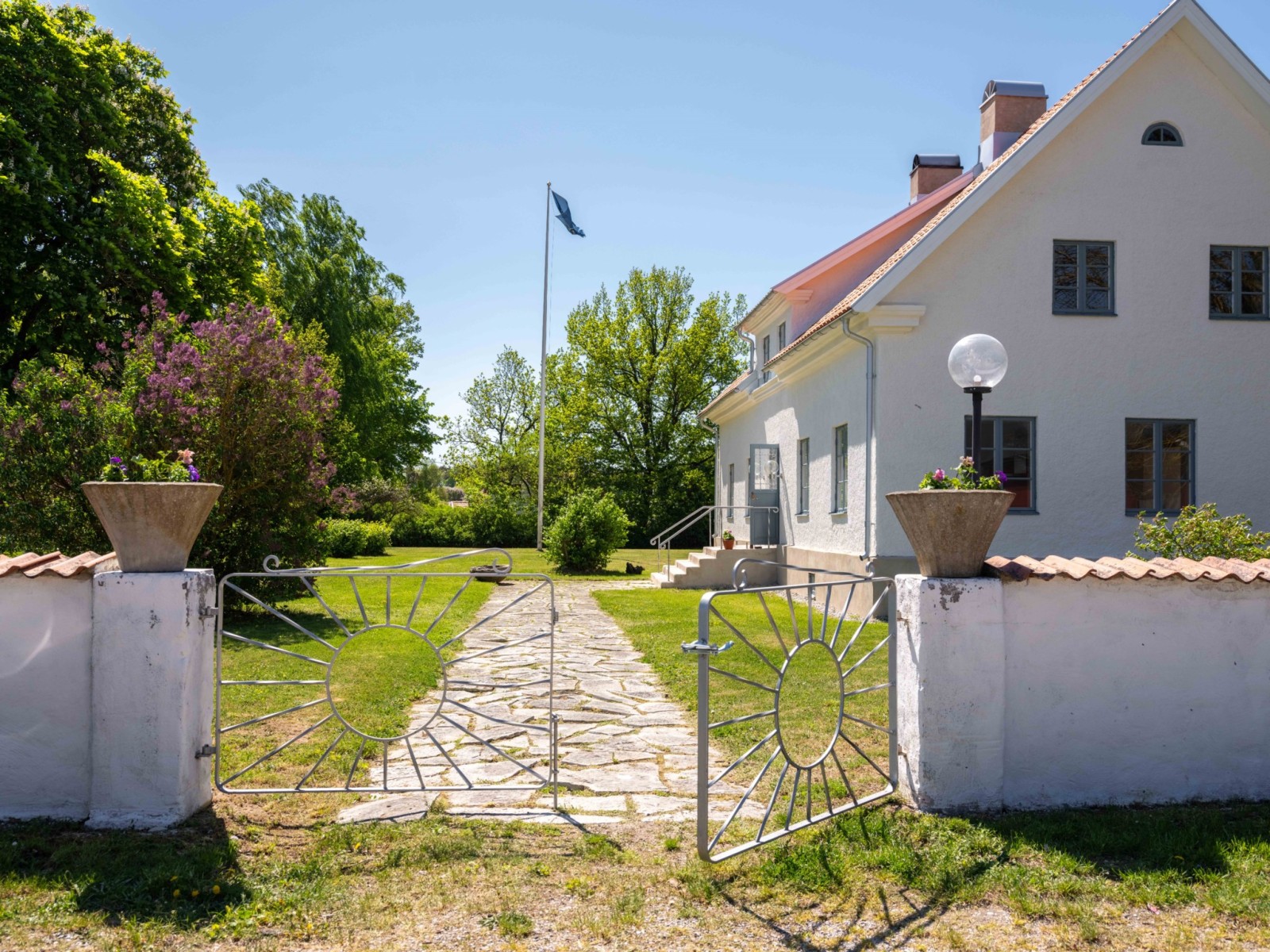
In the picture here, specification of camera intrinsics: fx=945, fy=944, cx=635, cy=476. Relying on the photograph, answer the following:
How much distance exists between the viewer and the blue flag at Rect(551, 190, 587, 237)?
3138cm

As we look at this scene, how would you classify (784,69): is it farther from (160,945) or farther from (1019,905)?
(160,945)

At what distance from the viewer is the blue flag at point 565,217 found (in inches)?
1235

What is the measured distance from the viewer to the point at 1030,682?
5176 millimetres

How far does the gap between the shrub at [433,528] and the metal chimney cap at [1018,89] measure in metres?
25.7

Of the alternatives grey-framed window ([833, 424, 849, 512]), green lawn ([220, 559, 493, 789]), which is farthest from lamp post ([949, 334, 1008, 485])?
grey-framed window ([833, 424, 849, 512])

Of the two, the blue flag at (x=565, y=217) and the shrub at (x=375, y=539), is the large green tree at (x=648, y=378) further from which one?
the shrub at (x=375, y=539)

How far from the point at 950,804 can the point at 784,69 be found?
29.3 feet

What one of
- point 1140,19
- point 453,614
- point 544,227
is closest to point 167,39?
point 544,227

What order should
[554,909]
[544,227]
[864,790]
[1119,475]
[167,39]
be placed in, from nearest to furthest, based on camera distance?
[554,909], [864,790], [1119,475], [167,39], [544,227]

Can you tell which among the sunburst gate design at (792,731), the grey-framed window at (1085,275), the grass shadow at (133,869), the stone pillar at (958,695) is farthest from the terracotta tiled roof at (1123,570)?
the grey-framed window at (1085,275)

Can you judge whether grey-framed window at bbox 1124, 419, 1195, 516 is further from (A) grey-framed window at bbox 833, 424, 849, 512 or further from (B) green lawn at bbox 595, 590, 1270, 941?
(B) green lawn at bbox 595, 590, 1270, 941

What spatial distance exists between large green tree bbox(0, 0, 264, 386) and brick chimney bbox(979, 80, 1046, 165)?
16.1 m

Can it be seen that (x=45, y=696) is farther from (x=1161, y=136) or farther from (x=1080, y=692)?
(x=1161, y=136)

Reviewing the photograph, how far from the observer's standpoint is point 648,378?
131 ft
